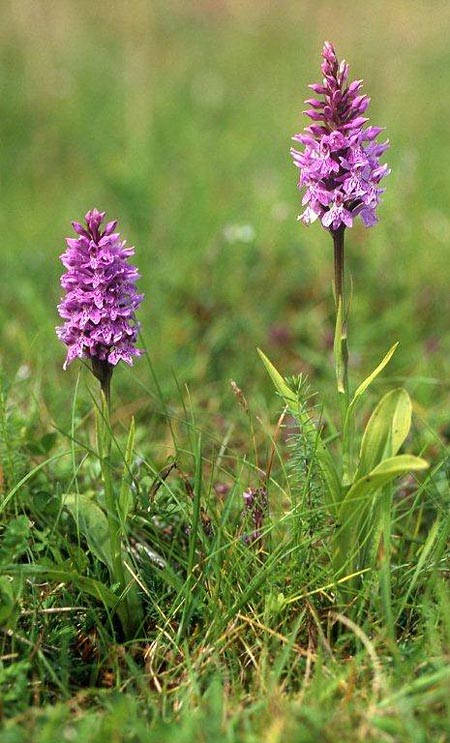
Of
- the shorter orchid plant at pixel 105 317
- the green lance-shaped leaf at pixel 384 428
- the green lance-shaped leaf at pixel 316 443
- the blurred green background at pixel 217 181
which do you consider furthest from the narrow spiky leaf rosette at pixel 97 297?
the blurred green background at pixel 217 181

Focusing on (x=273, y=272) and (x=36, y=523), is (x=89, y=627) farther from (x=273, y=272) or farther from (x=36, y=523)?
(x=273, y=272)

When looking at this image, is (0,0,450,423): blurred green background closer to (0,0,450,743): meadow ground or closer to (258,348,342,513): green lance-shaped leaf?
(0,0,450,743): meadow ground

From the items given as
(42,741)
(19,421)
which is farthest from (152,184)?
(42,741)

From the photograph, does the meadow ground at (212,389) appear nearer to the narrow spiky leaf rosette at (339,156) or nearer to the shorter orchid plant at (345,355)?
the shorter orchid plant at (345,355)

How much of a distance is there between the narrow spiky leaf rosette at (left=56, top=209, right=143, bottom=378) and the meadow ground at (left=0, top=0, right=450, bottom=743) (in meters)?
0.15

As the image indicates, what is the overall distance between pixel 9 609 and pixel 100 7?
1070 cm

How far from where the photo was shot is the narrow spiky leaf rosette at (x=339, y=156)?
6.95 ft

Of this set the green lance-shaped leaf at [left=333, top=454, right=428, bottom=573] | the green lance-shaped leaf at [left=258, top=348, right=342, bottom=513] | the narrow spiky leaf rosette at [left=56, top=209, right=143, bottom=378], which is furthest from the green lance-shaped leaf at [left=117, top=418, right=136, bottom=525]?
the green lance-shaped leaf at [left=333, top=454, right=428, bottom=573]

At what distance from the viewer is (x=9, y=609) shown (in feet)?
6.33

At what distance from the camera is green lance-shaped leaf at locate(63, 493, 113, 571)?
233cm

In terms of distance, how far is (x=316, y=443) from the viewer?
2.20 meters

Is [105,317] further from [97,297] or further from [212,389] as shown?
[212,389]

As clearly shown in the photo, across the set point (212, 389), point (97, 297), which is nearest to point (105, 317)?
point (97, 297)

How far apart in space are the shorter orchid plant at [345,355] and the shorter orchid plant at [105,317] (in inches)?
15.8
